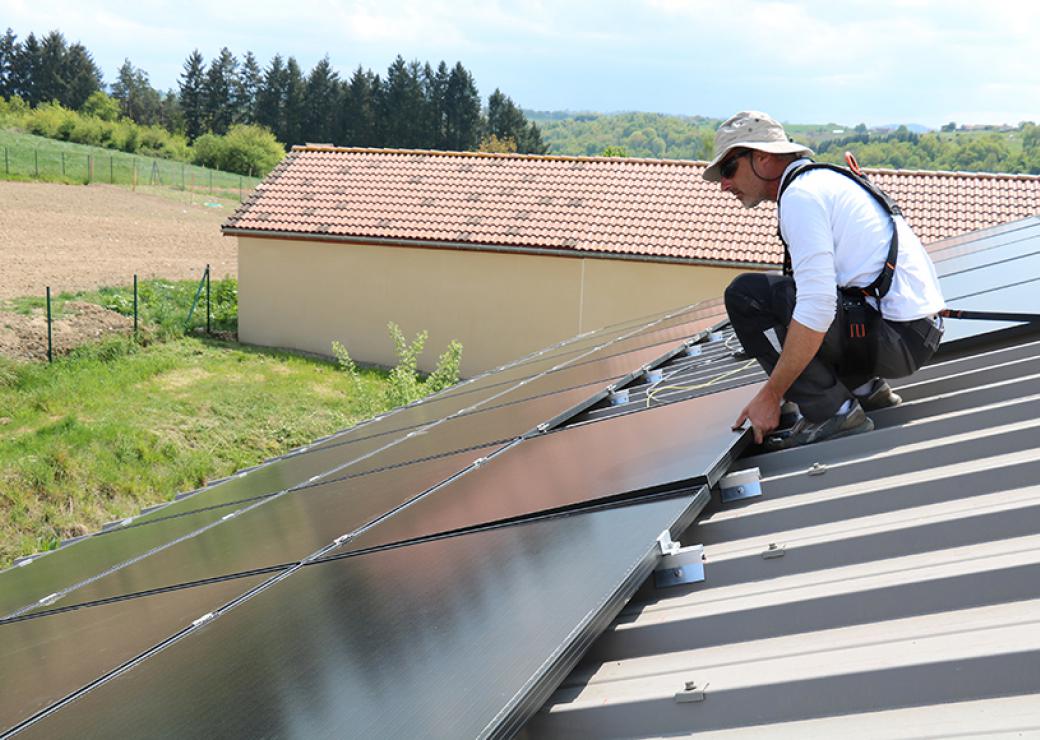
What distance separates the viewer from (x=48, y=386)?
20.4m

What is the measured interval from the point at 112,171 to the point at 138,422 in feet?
172

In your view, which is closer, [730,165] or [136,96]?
[730,165]

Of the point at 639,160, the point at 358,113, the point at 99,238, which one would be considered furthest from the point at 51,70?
the point at 639,160

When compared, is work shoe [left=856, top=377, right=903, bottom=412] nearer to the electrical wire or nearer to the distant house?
the electrical wire

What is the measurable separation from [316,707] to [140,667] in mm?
1013

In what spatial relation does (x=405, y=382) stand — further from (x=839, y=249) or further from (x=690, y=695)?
(x=690, y=695)

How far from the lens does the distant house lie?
23828 mm

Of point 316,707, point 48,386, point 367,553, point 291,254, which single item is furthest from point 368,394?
point 316,707

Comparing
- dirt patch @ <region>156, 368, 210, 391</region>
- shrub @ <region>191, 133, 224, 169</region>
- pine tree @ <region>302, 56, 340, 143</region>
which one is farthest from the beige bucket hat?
pine tree @ <region>302, 56, 340, 143</region>

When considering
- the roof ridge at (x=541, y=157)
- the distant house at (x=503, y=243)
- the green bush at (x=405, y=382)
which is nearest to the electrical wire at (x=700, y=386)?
the green bush at (x=405, y=382)

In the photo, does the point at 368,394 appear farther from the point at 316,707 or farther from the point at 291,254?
the point at 316,707

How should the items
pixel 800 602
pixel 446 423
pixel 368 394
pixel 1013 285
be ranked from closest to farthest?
pixel 800 602 → pixel 1013 285 → pixel 446 423 → pixel 368 394

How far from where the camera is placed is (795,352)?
3.86m

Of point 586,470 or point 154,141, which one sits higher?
point 154,141
